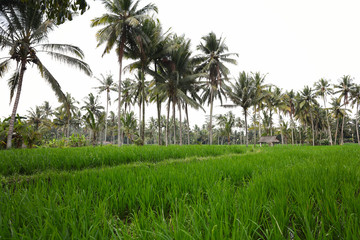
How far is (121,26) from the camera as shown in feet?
41.7

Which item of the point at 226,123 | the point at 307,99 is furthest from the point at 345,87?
the point at 226,123

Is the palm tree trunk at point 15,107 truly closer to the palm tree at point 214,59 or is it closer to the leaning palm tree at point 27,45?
the leaning palm tree at point 27,45

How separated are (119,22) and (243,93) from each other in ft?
48.9

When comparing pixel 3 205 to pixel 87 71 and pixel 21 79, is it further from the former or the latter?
pixel 21 79

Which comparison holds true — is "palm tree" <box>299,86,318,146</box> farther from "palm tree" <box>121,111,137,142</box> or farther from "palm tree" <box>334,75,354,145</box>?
"palm tree" <box>121,111,137,142</box>

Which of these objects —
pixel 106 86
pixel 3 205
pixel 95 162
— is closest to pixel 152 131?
pixel 106 86

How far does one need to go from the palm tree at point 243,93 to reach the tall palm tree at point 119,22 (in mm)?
13018

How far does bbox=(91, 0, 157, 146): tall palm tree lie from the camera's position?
41.0 ft

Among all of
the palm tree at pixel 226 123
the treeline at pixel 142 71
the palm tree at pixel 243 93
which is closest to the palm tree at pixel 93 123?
the treeline at pixel 142 71

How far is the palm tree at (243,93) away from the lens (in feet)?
67.7

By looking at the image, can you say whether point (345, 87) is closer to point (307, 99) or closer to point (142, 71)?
point (307, 99)

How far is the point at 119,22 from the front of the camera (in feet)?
41.5

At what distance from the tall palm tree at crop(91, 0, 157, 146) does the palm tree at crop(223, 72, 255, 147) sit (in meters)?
13.0

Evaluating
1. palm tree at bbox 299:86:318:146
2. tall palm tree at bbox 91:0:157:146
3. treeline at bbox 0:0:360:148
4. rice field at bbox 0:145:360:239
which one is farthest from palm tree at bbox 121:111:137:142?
palm tree at bbox 299:86:318:146
